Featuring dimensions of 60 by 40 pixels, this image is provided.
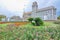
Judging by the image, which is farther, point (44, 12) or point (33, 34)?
point (44, 12)

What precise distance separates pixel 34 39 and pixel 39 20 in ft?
49.5

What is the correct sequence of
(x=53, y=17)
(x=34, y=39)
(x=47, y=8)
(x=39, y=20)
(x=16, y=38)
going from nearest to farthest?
(x=34, y=39) → (x=16, y=38) → (x=39, y=20) → (x=53, y=17) → (x=47, y=8)

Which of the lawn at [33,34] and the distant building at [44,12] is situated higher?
the distant building at [44,12]

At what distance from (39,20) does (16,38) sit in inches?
582

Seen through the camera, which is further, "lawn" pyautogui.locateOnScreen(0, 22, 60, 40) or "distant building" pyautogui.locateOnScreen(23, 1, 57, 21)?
"distant building" pyautogui.locateOnScreen(23, 1, 57, 21)

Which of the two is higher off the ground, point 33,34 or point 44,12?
point 44,12

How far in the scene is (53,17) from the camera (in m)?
26.8

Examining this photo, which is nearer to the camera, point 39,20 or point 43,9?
point 39,20

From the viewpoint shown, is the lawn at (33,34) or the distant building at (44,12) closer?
the lawn at (33,34)

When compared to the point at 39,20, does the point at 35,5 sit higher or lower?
higher

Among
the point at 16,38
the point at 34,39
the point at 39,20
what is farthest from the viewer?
the point at 39,20

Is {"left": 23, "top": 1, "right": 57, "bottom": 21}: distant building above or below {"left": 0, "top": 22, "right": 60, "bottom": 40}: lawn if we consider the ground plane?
above

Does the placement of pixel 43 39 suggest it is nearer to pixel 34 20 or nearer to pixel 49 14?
pixel 34 20

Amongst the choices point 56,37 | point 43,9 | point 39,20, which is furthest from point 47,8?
point 56,37
